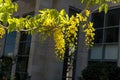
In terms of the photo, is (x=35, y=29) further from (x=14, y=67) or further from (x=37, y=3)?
(x=14, y=67)

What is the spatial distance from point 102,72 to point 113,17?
5.11m

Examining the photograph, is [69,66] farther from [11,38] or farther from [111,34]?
[11,38]

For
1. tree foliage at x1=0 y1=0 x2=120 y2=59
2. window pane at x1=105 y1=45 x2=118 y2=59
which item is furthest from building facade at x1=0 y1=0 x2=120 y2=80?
tree foliage at x1=0 y1=0 x2=120 y2=59

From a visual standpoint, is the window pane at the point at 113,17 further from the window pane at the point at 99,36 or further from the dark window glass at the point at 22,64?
the dark window glass at the point at 22,64

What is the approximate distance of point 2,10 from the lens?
494 cm

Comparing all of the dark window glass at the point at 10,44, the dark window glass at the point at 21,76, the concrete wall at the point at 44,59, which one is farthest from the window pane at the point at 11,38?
the concrete wall at the point at 44,59

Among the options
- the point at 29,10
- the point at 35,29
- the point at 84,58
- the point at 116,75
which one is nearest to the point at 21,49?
the point at 29,10

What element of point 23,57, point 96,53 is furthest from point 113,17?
point 23,57

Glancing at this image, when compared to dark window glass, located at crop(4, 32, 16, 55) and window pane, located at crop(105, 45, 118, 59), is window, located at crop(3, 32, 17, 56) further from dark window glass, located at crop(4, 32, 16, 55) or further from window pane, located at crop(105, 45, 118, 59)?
window pane, located at crop(105, 45, 118, 59)

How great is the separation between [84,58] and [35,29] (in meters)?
16.0

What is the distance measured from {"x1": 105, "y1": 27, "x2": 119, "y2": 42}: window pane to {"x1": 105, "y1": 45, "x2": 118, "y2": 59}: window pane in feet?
1.49

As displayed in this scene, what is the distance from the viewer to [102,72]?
1619 centimetres

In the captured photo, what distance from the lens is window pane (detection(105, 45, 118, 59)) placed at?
19.0 metres

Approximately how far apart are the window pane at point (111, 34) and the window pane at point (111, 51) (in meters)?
0.45
